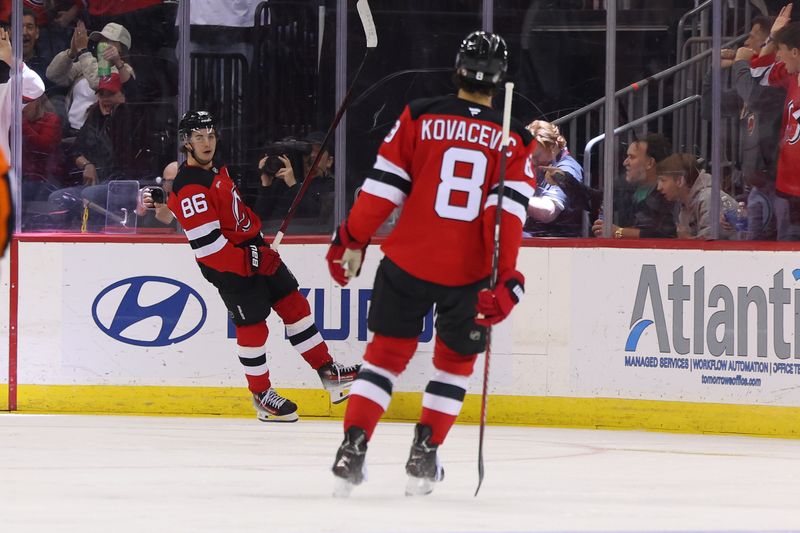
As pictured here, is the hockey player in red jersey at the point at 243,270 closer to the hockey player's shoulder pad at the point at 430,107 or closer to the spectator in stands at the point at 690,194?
the spectator in stands at the point at 690,194

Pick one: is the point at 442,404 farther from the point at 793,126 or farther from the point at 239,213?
the point at 793,126

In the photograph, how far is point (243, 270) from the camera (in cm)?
684

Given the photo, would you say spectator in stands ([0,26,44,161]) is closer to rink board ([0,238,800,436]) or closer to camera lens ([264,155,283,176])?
rink board ([0,238,800,436])

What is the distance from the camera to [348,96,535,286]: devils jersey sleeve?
4555 millimetres

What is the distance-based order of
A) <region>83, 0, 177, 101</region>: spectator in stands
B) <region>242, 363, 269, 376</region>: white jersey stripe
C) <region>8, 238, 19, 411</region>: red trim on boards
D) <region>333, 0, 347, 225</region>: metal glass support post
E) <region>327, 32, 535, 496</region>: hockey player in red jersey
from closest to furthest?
<region>327, 32, 535, 496</region>: hockey player in red jersey < <region>242, 363, 269, 376</region>: white jersey stripe < <region>8, 238, 19, 411</region>: red trim on boards < <region>333, 0, 347, 225</region>: metal glass support post < <region>83, 0, 177, 101</region>: spectator in stands

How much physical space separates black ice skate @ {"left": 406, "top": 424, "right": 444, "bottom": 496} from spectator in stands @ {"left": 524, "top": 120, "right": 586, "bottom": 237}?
2.70 metres

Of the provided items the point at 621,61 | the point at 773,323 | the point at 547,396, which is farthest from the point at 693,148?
the point at 547,396

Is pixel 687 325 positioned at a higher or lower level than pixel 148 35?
lower

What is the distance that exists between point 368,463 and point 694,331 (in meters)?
2.03

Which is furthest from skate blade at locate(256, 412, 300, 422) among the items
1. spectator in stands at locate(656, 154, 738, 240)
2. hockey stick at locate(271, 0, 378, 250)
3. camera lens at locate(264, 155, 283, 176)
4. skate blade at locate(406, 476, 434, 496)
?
skate blade at locate(406, 476, 434, 496)

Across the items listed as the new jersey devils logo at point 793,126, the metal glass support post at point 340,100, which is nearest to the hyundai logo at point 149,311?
the metal glass support post at point 340,100

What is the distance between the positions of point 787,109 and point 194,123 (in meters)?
2.87

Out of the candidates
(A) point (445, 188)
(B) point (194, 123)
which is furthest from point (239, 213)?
(A) point (445, 188)

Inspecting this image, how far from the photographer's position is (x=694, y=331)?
6754 millimetres
